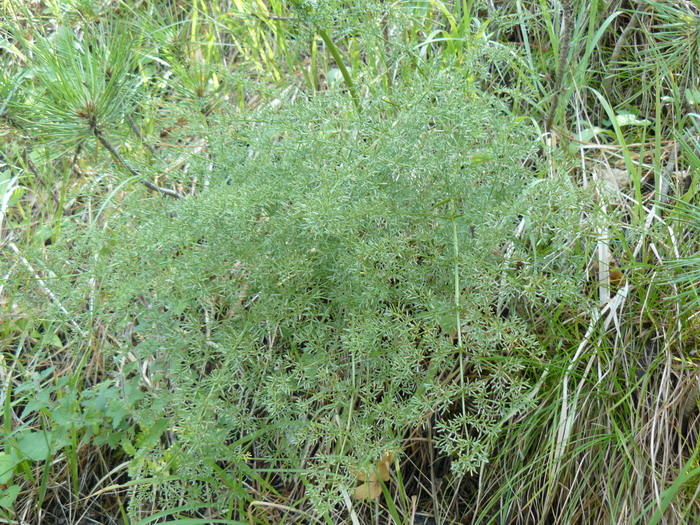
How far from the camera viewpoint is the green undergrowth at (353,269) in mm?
1322

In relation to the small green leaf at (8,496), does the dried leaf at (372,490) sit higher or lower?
lower

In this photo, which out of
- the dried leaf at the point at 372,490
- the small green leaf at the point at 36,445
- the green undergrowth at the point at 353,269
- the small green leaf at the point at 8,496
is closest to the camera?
the green undergrowth at the point at 353,269

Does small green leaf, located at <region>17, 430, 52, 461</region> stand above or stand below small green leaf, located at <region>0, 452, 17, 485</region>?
below

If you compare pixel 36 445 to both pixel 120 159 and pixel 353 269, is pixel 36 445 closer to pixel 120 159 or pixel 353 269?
pixel 120 159

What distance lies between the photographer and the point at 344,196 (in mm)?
1310

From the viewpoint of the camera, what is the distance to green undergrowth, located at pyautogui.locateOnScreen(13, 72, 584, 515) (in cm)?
132

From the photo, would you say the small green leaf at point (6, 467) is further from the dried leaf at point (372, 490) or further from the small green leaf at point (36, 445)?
the dried leaf at point (372, 490)

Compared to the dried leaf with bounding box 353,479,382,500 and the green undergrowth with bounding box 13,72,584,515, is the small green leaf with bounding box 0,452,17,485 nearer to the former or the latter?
the green undergrowth with bounding box 13,72,584,515

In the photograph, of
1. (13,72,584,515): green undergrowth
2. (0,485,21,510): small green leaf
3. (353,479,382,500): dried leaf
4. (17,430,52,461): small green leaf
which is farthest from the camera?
(17,430,52,461): small green leaf

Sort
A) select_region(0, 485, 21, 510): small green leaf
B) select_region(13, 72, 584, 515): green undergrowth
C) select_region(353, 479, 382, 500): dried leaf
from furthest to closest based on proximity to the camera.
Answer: select_region(0, 485, 21, 510): small green leaf, select_region(353, 479, 382, 500): dried leaf, select_region(13, 72, 584, 515): green undergrowth

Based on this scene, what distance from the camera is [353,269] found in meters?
1.32

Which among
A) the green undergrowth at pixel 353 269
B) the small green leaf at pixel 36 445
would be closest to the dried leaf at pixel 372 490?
the green undergrowth at pixel 353 269

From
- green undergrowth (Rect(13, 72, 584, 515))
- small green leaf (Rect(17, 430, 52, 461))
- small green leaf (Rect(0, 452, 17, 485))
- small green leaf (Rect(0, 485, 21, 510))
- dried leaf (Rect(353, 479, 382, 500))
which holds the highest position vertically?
green undergrowth (Rect(13, 72, 584, 515))

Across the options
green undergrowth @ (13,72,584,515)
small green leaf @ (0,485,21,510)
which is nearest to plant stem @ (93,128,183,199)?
green undergrowth @ (13,72,584,515)
